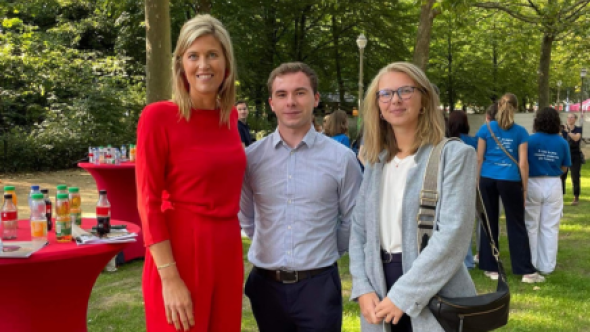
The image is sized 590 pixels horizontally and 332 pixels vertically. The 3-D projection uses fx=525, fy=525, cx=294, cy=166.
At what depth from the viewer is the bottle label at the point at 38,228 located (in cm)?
316

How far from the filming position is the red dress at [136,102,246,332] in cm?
224

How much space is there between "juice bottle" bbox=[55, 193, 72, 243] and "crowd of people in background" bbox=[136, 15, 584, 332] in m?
1.04

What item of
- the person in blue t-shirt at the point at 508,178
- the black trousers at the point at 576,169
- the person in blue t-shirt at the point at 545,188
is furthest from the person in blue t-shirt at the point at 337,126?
the black trousers at the point at 576,169

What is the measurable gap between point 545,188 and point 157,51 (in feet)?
20.0

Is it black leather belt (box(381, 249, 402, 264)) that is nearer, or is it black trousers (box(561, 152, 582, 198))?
black leather belt (box(381, 249, 402, 264))

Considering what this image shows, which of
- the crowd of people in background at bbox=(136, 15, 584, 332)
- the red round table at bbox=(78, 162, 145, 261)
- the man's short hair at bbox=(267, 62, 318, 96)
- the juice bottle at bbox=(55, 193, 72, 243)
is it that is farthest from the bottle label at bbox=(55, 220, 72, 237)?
the red round table at bbox=(78, 162, 145, 261)

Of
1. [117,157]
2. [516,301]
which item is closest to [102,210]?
[117,157]

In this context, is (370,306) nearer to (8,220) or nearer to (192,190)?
(192,190)

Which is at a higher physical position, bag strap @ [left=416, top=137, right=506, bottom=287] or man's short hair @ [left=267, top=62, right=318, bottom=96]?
man's short hair @ [left=267, top=62, right=318, bottom=96]

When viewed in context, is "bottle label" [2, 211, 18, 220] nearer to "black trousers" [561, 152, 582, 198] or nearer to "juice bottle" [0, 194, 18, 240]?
"juice bottle" [0, 194, 18, 240]

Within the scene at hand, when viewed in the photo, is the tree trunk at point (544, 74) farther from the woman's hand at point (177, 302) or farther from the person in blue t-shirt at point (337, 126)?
the woman's hand at point (177, 302)

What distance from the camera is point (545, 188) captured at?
6520 mm

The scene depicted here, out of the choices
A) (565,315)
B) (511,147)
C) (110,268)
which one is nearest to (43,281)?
(110,268)

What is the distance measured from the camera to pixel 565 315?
16.7ft
